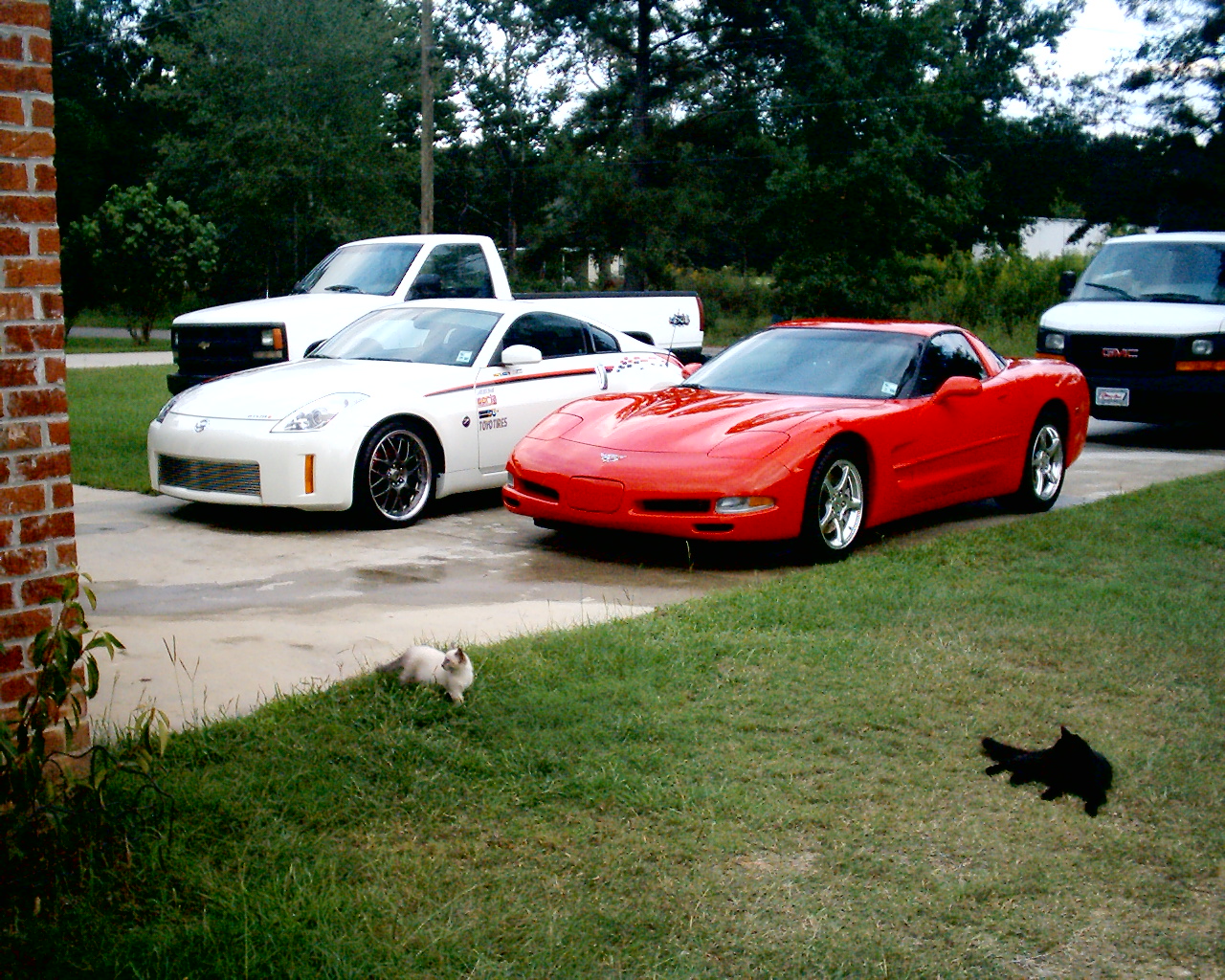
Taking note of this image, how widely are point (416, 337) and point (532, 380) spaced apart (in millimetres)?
913

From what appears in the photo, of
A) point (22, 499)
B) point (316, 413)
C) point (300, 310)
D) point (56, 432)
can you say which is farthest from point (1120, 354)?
point (22, 499)

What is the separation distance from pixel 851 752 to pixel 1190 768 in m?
1.07

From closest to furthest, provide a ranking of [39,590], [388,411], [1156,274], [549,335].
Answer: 1. [39,590]
2. [388,411]
3. [549,335]
4. [1156,274]

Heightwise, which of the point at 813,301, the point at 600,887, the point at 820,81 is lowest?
the point at 600,887

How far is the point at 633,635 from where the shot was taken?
5.55 m

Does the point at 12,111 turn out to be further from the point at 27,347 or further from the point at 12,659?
the point at 12,659

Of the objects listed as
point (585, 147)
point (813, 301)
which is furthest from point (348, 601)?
point (585, 147)

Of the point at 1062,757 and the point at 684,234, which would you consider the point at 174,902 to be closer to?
the point at 1062,757

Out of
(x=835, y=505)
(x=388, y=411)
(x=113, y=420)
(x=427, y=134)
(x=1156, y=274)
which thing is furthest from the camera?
(x=427, y=134)

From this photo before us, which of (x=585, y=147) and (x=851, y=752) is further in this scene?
(x=585, y=147)

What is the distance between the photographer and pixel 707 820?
3803mm

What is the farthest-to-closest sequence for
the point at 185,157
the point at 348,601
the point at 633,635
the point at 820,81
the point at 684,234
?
the point at 684,234 → the point at 185,157 → the point at 820,81 → the point at 348,601 → the point at 633,635

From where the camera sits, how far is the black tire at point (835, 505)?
7379 mm

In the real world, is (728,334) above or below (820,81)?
below
